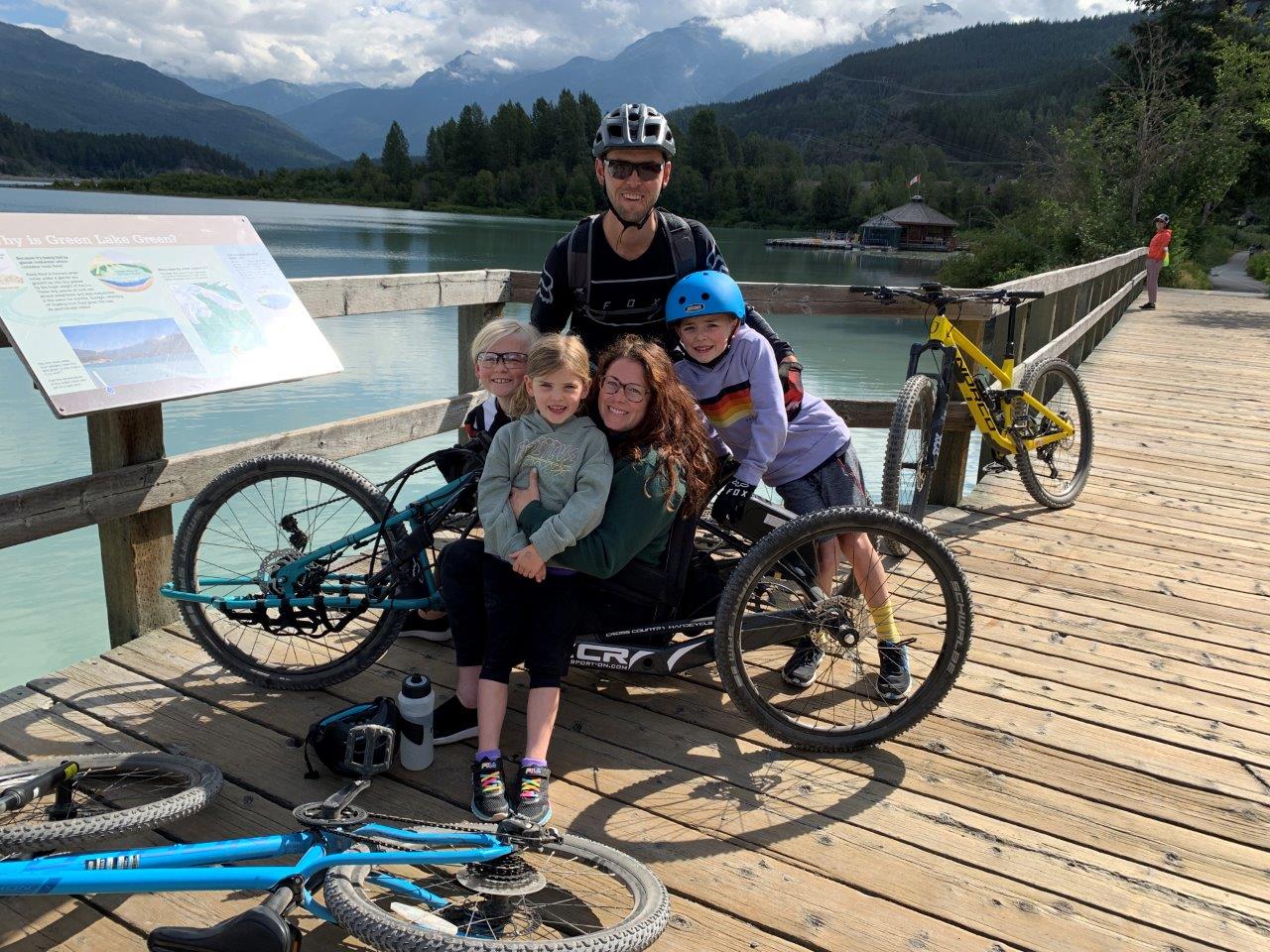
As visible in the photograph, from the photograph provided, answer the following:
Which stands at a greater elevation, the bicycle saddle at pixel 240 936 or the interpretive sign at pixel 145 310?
the interpretive sign at pixel 145 310

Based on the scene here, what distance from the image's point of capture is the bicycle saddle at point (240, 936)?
1.68 metres

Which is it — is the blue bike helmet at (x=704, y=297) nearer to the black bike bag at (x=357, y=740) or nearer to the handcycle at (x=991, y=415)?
the black bike bag at (x=357, y=740)

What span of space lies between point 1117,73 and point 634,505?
4565cm

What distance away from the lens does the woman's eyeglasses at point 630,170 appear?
2922 millimetres

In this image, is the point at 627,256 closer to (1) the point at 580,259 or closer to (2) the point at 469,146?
(1) the point at 580,259

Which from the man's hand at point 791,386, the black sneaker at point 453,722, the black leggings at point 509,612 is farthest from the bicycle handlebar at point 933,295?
the black sneaker at point 453,722

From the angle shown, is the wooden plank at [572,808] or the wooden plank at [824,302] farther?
the wooden plank at [824,302]

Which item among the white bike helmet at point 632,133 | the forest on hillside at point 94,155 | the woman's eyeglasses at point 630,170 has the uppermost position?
the forest on hillside at point 94,155

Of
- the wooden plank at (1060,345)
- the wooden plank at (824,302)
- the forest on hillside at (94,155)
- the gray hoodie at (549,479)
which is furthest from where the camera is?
the forest on hillside at (94,155)

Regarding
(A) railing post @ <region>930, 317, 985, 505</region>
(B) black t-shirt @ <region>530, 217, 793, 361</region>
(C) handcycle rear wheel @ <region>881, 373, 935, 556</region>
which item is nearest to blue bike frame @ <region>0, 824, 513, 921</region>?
(B) black t-shirt @ <region>530, 217, 793, 361</region>

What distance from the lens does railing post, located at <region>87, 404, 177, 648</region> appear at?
299 centimetres

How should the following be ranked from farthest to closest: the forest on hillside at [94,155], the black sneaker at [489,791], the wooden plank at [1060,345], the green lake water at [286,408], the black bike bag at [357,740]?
the forest on hillside at [94,155] → the green lake water at [286,408] → the wooden plank at [1060,345] → the black bike bag at [357,740] → the black sneaker at [489,791]

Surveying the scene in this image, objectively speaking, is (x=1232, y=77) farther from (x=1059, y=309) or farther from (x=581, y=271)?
(x=581, y=271)

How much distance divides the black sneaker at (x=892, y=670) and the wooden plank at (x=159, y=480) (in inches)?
77.6
